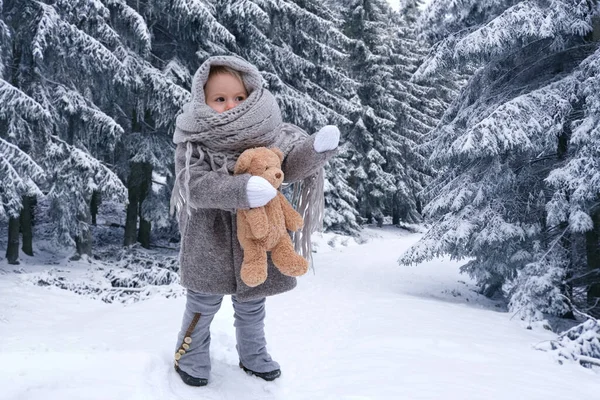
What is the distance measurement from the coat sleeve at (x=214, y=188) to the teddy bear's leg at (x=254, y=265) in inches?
10.2

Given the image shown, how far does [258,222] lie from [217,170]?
44 centimetres

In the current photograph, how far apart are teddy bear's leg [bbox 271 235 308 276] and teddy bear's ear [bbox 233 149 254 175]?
0.45m

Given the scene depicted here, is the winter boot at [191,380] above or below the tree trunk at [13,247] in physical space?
above

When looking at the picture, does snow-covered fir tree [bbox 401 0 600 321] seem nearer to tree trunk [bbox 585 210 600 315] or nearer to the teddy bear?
tree trunk [bbox 585 210 600 315]

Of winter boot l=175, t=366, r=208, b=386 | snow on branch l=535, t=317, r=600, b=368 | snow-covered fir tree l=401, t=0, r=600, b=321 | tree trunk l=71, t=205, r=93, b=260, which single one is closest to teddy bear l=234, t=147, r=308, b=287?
winter boot l=175, t=366, r=208, b=386

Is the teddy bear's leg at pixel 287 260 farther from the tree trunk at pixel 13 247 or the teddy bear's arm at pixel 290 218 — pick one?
the tree trunk at pixel 13 247

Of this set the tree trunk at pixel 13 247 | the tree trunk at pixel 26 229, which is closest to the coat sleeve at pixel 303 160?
the tree trunk at pixel 13 247

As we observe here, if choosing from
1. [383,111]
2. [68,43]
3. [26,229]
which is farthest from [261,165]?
[383,111]

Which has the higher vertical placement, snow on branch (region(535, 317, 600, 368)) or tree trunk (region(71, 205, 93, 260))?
snow on branch (region(535, 317, 600, 368))

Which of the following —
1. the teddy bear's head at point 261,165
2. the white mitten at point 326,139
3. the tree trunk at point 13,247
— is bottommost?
the tree trunk at point 13,247

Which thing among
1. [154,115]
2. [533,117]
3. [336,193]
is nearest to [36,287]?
[154,115]

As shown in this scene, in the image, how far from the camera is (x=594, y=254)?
6633 mm

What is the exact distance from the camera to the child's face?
2.62 metres

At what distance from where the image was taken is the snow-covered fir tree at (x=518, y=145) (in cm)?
601
